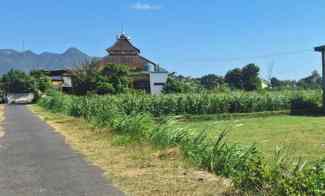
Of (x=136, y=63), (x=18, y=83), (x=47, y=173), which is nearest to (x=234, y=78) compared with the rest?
(x=136, y=63)

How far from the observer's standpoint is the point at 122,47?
288 feet

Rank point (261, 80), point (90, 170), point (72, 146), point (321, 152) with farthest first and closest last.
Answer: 1. point (261, 80)
2. point (321, 152)
3. point (72, 146)
4. point (90, 170)

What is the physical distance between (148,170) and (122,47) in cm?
7943

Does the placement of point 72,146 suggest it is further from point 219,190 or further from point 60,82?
point 60,82

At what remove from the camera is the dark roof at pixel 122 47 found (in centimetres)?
8688

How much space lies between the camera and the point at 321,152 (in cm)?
1568

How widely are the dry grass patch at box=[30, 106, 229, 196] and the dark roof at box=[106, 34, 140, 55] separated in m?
73.7

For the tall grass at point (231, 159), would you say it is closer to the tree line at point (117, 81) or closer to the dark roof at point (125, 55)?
the tree line at point (117, 81)

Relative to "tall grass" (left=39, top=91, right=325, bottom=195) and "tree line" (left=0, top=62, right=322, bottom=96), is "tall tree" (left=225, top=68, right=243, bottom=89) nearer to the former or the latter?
"tree line" (left=0, top=62, right=322, bottom=96)

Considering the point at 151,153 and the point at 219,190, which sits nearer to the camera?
the point at 219,190

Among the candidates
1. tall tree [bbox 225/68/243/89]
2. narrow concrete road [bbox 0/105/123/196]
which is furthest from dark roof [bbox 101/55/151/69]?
narrow concrete road [bbox 0/105/123/196]

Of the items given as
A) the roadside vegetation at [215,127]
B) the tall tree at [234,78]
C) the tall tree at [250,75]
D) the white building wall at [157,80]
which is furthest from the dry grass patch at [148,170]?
the tall tree at [234,78]

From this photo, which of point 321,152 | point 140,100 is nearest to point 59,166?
point 321,152

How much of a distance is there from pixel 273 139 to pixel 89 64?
52023 millimetres
